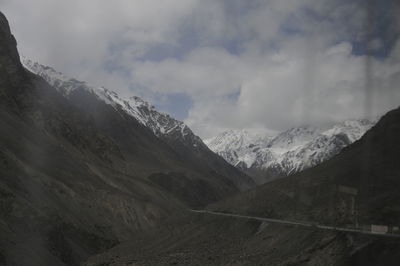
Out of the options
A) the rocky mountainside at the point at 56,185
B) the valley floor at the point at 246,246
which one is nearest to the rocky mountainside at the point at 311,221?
the valley floor at the point at 246,246

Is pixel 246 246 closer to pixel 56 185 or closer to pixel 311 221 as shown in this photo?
pixel 311 221

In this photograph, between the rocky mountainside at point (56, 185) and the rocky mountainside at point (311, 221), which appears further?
the rocky mountainside at point (56, 185)

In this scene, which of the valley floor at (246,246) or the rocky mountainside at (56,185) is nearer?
the valley floor at (246,246)

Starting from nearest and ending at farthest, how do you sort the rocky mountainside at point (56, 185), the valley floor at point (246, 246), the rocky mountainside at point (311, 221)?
the valley floor at point (246, 246) < the rocky mountainside at point (311, 221) < the rocky mountainside at point (56, 185)

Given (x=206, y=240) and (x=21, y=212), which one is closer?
(x=21, y=212)

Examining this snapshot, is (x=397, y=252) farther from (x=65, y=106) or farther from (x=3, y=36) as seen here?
(x=65, y=106)

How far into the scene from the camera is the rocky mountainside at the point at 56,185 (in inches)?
2003

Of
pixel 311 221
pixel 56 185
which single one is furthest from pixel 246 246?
pixel 56 185

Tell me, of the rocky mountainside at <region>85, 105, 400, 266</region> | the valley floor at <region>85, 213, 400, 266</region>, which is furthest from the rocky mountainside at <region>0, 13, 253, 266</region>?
the rocky mountainside at <region>85, 105, 400, 266</region>

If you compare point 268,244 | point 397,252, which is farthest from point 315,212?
point 397,252

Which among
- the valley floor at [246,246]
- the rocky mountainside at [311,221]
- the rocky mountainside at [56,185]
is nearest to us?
the valley floor at [246,246]

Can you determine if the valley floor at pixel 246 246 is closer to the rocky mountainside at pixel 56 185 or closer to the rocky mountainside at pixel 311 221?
the rocky mountainside at pixel 311 221

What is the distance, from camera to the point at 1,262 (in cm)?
3694

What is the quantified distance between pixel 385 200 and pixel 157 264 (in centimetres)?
2286
